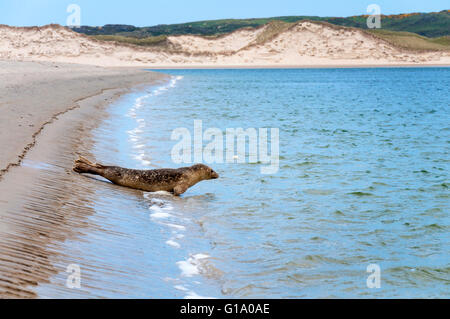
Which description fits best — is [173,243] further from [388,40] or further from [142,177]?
[388,40]

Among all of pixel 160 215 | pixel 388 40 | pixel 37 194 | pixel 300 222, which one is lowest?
pixel 300 222

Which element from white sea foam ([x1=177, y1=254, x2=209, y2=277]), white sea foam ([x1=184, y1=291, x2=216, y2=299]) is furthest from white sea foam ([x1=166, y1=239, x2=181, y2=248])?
white sea foam ([x1=184, y1=291, x2=216, y2=299])

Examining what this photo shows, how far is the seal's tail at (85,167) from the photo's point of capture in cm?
968

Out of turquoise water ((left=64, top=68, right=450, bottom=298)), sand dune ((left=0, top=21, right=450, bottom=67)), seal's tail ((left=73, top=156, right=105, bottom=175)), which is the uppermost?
sand dune ((left=0, top=21, right=450, bottom=67))

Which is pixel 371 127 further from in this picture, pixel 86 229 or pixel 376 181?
pixel 86 229

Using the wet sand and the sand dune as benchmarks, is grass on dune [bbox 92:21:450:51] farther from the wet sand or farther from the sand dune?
the wet sand

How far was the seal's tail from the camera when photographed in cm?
968

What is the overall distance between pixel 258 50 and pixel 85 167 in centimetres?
12447

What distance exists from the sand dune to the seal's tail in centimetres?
11646

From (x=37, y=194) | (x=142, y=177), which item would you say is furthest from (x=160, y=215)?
(x=37, y=194)

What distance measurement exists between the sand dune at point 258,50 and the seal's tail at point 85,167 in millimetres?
116455

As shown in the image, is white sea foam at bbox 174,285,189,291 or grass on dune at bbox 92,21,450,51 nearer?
white sea foam at bbox 174,285,189,291

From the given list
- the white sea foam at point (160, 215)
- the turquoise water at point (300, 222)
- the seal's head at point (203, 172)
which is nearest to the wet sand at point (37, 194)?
the turquoise water at point (300, 222)

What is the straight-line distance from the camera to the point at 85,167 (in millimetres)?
9742
